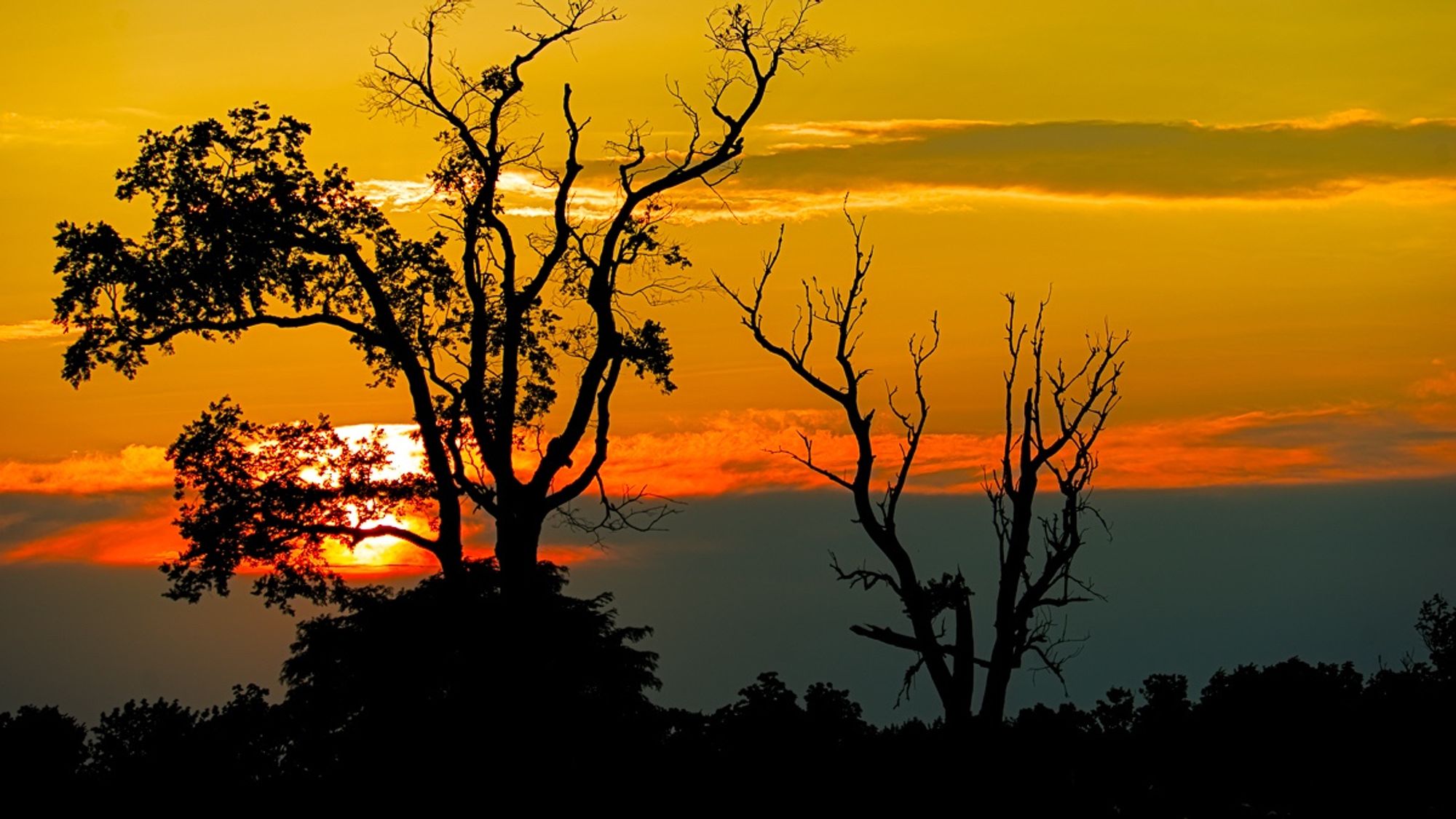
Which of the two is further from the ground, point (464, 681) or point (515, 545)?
point (515, 545)

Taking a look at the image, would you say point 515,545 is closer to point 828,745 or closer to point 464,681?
point 464,681

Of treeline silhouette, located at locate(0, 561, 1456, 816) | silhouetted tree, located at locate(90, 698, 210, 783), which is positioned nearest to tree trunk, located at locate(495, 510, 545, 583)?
treeline silhouette, located at locate(0, 561, 1456, 816)

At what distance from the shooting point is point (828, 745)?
2516 centimetres

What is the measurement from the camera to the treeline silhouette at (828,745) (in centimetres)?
2445

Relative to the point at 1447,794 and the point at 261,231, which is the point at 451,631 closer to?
the point at 261,231

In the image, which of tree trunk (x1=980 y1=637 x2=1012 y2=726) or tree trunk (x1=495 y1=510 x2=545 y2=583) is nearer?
tree trunk (x1=980 y1=637 x2=1012 y2=726)

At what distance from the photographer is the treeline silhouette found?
2445 centimetres

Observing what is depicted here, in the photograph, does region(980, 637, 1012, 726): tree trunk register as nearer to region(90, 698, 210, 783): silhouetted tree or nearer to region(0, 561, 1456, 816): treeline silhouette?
region(0, 561, 1456, 816): treeline silhouette

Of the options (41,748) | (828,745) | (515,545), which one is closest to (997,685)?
(828,745)

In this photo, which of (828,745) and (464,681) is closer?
(828,745)

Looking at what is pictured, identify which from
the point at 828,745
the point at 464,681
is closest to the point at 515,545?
the point at 464,681

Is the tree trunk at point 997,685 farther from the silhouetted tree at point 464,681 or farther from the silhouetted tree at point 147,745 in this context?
the silhouetted tree at point 147,745

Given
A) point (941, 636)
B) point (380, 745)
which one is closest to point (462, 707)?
point (380, 745)

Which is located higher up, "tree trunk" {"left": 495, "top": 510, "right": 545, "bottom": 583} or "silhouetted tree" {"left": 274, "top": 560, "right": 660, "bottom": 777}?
"tree trunk" {"left": 495, "top": 510, "right": 545, "bottom": 583}
